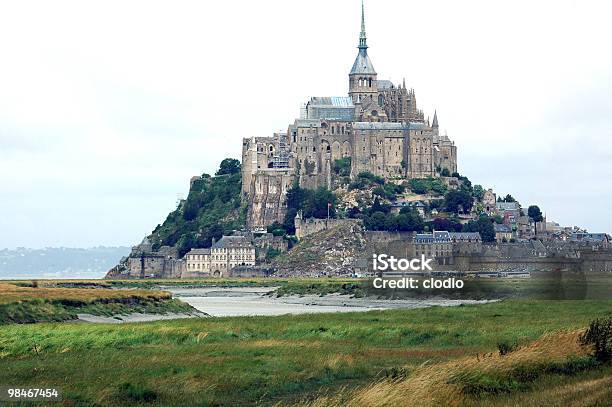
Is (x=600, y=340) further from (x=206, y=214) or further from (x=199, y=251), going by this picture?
(x=206, y=214)

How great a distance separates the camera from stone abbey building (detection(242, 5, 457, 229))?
568 ft

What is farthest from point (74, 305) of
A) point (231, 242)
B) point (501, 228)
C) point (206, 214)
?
point (206, 214)

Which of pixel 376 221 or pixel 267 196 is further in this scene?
pixel 267 196

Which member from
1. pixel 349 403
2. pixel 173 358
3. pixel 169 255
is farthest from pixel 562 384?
pixel 169 255

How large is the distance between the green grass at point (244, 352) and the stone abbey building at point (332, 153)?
116841 millimetres

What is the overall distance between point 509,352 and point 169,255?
140 meters

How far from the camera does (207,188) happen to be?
619 feet

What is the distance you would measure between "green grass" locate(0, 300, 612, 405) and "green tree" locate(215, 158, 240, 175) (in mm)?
137230

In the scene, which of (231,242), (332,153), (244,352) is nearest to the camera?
(244,352)

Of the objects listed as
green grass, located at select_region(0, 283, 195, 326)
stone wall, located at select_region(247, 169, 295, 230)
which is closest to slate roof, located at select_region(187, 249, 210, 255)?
stone wall, located at select_region(247, 169, 295, 230)

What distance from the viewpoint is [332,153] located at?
175 metres

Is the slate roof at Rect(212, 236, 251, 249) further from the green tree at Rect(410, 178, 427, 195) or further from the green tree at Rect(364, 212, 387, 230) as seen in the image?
the green tree at Rect(410, 178, 427, 195)

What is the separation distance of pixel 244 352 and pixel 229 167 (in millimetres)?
156289

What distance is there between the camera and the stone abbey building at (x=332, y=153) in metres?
173
